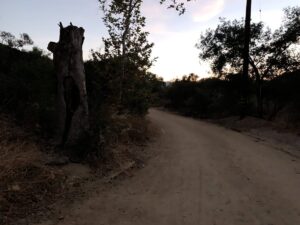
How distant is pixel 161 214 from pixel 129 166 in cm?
313

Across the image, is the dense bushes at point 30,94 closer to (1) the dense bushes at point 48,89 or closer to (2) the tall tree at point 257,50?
(1) the dense bushes at point 48,89

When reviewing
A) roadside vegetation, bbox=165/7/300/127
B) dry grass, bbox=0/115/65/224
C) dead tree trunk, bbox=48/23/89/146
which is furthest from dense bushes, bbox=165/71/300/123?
dry grass, bbox=0/115/65/224

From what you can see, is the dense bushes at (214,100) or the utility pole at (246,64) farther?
the dense bushes at (214,100)

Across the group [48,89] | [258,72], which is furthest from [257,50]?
[48,89]

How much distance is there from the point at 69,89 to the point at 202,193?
155 inches

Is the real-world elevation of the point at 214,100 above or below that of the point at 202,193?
above

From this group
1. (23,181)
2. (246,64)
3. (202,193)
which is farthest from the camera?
(246,64)

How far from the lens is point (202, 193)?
6.78 meters

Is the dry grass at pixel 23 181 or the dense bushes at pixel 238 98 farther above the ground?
the dense bushes at pixel 238 98

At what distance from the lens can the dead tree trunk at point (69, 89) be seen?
8.38 meters

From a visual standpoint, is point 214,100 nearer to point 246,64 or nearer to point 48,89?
point 246,64

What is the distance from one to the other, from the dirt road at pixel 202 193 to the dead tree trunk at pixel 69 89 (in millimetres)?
1794

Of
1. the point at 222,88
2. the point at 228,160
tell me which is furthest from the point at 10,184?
the point at 222,88

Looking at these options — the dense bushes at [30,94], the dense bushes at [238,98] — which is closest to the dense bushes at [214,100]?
the dense bushes at [238,98]
